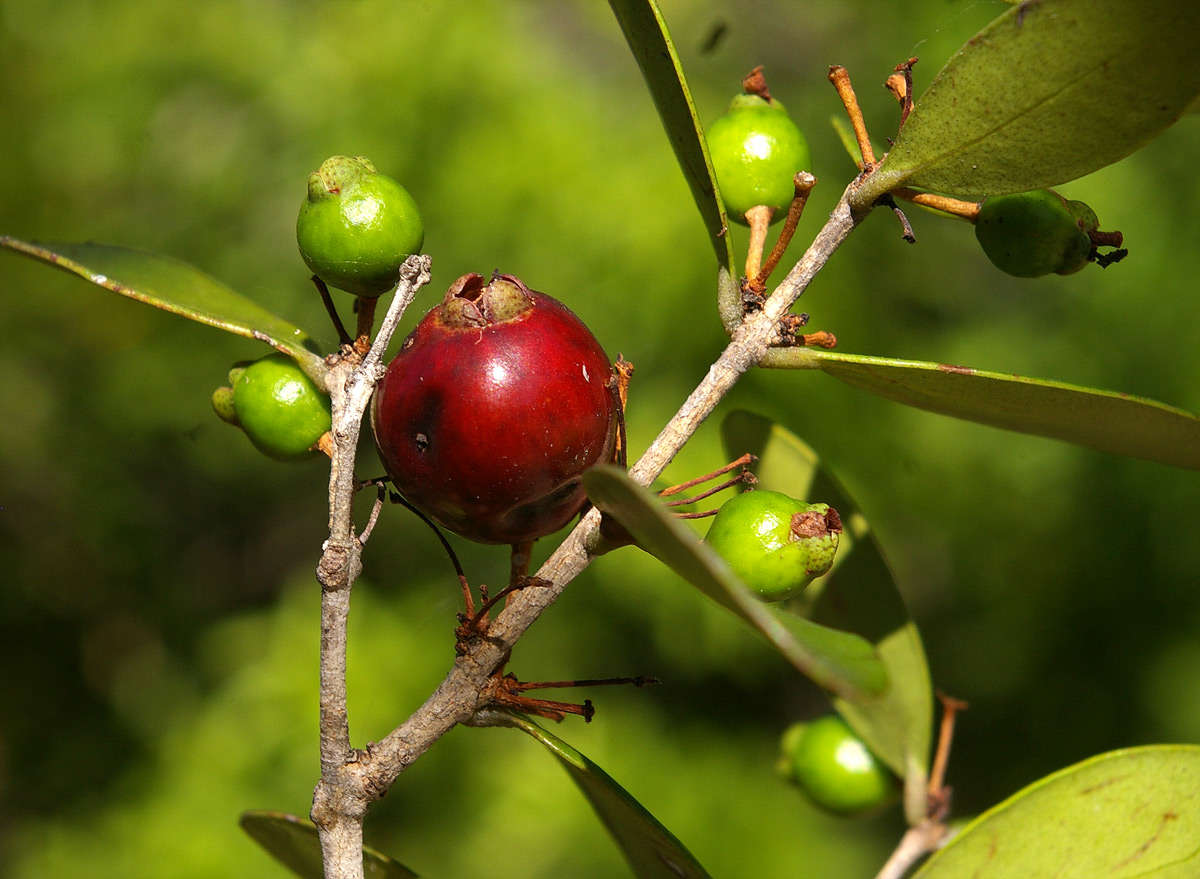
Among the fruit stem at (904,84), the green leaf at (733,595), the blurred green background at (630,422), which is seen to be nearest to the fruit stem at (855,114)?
the fruit stem at (904,84)

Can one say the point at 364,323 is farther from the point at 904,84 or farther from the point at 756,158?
the point at 904,84

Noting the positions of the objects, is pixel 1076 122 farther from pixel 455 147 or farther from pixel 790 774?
pixel 455 147

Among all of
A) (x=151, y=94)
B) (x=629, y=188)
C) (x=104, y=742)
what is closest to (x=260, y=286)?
(x=151, y=94)

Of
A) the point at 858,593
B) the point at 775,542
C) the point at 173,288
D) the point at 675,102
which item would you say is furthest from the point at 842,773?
the point at 173,288

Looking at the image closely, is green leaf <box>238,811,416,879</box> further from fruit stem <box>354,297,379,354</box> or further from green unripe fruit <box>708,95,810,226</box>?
green unripe fruit <box>708,95,810,226</box>

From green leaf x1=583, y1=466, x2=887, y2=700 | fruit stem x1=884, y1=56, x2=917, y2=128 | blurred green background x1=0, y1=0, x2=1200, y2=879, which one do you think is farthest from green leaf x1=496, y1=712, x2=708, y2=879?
blurred green background x1=0, y1=0, x2=1200, y2=879
